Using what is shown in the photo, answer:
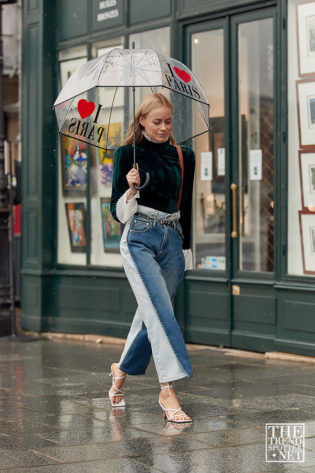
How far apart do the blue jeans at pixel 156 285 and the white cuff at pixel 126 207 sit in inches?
2.5

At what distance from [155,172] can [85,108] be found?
0.83 metres

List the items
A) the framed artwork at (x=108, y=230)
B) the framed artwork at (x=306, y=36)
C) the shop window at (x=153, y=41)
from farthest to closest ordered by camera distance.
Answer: the framed artwork at (x=108, y=230) → the shop window at (x=153, y=41) → the framed artwork at (x=306, y=36)

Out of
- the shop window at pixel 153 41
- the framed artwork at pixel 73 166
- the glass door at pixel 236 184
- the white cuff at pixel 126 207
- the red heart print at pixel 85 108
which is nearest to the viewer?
the white cuff at pixel 126 207

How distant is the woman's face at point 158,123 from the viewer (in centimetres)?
615

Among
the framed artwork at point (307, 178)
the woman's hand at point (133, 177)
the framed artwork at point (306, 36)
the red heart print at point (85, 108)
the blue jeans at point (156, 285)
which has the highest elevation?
the framed artwork at point (306, 36)

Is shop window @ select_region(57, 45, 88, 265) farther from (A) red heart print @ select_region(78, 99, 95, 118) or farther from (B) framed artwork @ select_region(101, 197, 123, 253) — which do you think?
(A) red heart print @ select_region(78, 99, 95, 118)

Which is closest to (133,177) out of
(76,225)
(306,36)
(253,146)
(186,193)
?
(186,193)

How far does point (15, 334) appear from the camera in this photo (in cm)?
1127

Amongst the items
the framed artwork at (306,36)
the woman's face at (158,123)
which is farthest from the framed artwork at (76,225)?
the woman's face at (158,123)

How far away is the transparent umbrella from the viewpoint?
20.7 feet

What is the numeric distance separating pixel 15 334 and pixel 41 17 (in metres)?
3.74

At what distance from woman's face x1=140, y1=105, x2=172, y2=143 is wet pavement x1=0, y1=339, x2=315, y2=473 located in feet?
5.88

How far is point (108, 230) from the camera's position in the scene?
11.1 m

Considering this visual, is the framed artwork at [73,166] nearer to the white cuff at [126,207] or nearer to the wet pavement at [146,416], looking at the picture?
the wet pavement at [146,416]
